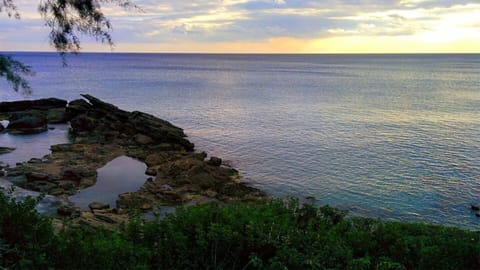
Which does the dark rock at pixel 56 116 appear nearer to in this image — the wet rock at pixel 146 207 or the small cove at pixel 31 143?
the small cove at pixel 31 143

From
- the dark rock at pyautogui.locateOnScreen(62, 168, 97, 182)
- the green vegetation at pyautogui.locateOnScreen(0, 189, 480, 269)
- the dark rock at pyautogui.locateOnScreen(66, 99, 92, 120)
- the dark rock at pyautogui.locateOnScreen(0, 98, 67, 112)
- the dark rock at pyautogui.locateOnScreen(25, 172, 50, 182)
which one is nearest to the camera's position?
the green vegetation at pyautogui.locateOnScreen(0, 189, 480, 269)

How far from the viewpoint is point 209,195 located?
90.4 ft

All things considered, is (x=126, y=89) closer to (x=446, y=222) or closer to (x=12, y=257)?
(x=446, y=222)

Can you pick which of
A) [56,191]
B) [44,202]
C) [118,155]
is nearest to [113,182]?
[56,191]

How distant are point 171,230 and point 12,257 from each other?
12.4 ft

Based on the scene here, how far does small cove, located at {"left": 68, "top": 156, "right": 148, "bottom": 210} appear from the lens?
2656cm

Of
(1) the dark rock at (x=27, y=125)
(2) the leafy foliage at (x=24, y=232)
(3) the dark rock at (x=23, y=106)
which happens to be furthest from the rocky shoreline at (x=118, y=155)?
(3) the dark rock at (x=23, y=106)

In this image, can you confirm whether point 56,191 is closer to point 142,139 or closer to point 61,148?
point 61,148

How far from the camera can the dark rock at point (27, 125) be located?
156 ft

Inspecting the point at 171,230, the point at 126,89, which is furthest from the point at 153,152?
the point at 126,89

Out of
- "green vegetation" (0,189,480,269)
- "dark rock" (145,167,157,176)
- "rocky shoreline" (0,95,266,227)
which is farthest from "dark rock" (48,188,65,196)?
"green vegetation" (0,189,480,269)

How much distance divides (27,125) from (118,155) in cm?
1817

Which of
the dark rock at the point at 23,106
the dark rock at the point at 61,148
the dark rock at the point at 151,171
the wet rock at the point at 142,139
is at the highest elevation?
the dark rock at the point at 23,106

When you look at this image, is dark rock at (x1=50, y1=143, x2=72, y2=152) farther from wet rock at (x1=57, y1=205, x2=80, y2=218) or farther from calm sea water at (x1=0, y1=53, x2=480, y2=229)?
wet rock at (x1=57, y1=205, x2=80, y2=218)
